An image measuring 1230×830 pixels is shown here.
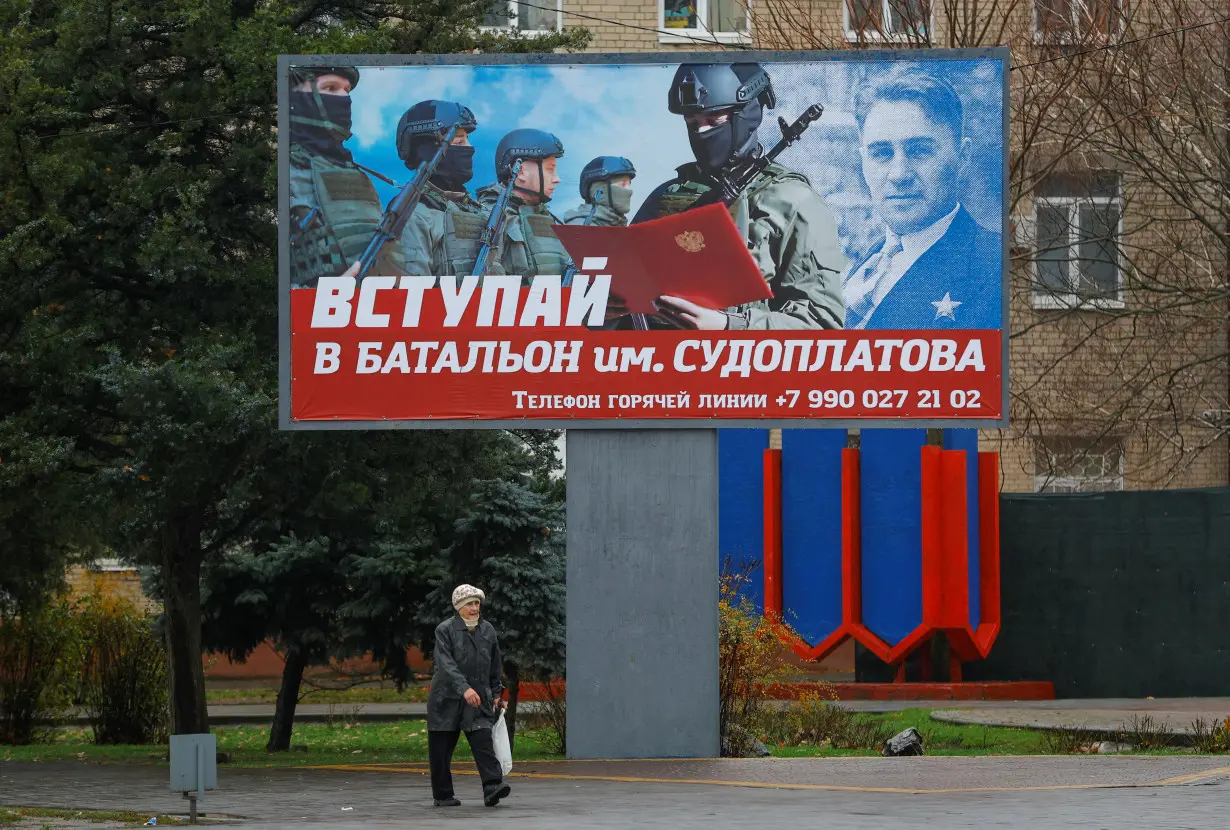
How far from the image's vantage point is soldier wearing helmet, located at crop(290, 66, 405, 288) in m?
16.2

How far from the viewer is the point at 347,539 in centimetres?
2152

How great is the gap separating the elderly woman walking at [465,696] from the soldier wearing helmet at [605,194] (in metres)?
4.26

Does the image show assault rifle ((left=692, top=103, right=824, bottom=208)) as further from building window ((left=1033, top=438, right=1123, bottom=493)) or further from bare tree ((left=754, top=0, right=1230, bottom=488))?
building window ((left=1033, top=438, right=1123, bottom=493))

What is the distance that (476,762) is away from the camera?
12703mm

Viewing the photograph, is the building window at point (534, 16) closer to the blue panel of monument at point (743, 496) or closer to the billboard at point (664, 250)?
the blue panel of monument at point (743, 496)

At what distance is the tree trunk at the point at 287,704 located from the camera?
21953mm

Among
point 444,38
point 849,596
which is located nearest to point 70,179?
point 444,38

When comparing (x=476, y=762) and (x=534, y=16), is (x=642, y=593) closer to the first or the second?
(x=476, y=762)

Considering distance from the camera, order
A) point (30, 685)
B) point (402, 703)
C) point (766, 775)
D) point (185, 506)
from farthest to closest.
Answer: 1. point (402, 703)
2. point (30, 685)
3. point (185, 506)
4. point (766, 775)

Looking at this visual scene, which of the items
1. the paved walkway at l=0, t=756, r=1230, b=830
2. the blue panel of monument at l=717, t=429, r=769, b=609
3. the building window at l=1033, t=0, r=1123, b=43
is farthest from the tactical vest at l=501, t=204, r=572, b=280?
the building window at l=1033, t=0, r=1123, b=43

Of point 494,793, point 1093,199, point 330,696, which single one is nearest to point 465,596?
point 494,793

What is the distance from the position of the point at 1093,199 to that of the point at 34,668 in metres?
17.6

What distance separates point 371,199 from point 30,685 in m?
9.92

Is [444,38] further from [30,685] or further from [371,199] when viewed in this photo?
[30,685]
